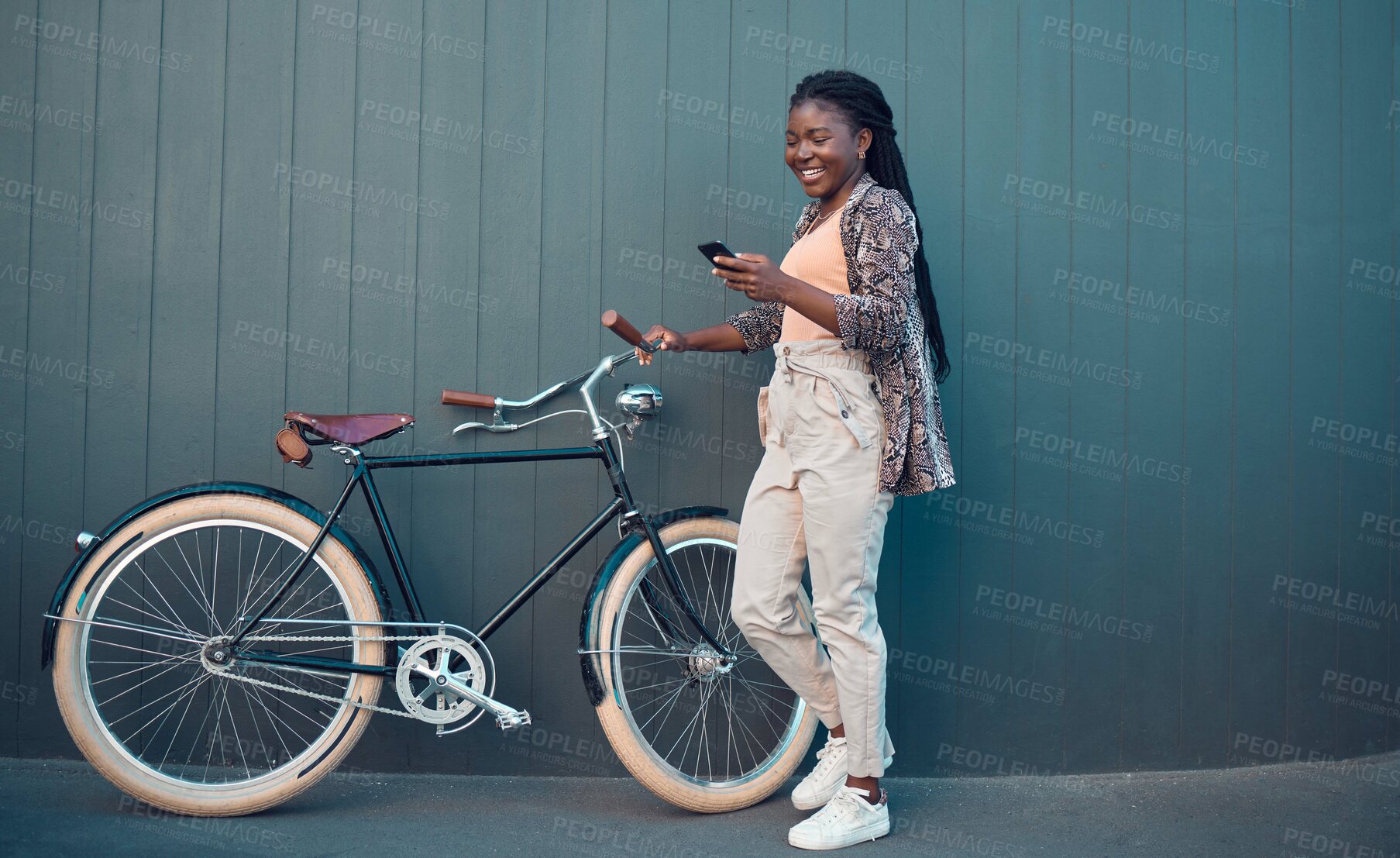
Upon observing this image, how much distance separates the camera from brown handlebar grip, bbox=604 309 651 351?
7.24 feet

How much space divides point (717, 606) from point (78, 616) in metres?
1.56

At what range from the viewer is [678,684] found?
2.86 m

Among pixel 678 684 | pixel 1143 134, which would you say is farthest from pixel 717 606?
pixel 1143 134

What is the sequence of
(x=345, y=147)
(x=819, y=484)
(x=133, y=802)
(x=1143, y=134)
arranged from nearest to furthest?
(x=819, y=484)
(x=133, y=802)
(x=345, y=147)
(x=1143, y=134)

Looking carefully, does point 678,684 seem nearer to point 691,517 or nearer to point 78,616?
point 691,517

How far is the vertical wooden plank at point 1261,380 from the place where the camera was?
2975 mm

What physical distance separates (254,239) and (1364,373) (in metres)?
3.22

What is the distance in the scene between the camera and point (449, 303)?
110 inches
